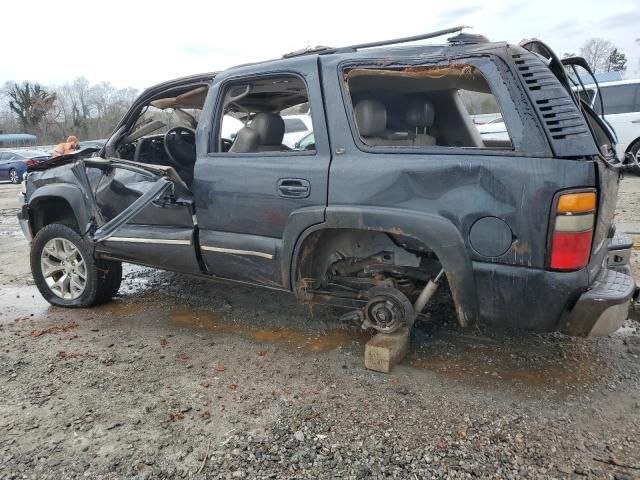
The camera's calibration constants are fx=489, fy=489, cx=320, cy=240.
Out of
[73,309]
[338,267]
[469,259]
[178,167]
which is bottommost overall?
[73,309]

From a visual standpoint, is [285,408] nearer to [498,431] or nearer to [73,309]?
[498,431]

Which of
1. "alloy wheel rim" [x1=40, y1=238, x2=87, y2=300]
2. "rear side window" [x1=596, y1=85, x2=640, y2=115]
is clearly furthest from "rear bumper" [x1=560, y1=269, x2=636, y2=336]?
"rear side window" [x1=596, y1=85, x2=640, y2=115]

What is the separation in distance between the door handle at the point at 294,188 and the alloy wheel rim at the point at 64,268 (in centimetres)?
220

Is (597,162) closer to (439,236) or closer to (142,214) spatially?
(439,236)

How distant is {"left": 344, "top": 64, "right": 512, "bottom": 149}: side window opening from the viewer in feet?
9.45

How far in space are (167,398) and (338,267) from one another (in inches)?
52.0

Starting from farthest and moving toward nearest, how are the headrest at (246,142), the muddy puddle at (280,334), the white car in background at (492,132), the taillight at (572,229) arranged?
the white car in background at (492,132) < the headrest at (246,142) < the muddy puddle at (280,334) < the taillight at (572,229)

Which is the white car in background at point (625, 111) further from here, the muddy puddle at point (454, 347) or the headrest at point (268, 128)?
the headrest at point (268, 128)

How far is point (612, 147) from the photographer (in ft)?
11.1

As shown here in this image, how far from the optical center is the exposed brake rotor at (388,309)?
2.97 metres

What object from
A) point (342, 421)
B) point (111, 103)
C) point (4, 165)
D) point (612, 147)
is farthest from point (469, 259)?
point (111, 103)

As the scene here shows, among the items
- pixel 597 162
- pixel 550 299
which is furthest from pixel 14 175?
pixel 597 162

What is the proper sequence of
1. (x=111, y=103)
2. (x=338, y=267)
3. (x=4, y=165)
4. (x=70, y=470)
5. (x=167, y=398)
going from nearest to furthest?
(x=70, y=470)
(x=167, y=398)
(x=338, y=267)
(x=4, y=165)
(x=111, y=103)

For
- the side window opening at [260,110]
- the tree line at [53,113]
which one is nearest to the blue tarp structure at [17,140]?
the tree line at [53,113]
